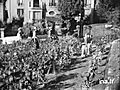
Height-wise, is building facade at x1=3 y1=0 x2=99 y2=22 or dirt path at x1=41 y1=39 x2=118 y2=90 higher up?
building facade at x1=3 y1=0 x2=99 y2=22

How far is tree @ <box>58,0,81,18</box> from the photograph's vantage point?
106 ft

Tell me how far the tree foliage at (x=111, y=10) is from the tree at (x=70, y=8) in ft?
9.53

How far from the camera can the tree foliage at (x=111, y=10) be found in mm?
32094

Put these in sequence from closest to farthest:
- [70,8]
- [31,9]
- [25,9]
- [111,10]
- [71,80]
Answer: [71,80], [70,8], [111,10], [31,9], [25,9]

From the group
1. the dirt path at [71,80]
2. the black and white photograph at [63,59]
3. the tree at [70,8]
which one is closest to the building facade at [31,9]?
the black and white photograph at [63,59]

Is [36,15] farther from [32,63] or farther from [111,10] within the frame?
[32,63]

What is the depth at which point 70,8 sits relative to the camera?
32.6 meters

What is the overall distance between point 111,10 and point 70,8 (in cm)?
488

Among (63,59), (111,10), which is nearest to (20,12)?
(111,10)

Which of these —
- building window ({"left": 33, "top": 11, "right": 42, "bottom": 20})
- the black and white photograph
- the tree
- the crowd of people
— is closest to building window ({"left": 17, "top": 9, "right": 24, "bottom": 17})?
building window ({"left": 33, "top": 11, "right": 42, "bottom": 20})

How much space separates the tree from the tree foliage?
2.90 metres

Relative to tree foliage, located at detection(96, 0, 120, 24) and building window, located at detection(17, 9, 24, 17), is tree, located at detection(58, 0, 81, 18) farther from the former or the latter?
building window, located at detection(17, 9, 24, 17)

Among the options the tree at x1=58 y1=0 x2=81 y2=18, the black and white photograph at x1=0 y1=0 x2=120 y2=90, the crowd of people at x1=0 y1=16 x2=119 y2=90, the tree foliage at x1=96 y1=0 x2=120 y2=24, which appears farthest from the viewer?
the tree at x1=58 y1=0 x2=81 y2=18

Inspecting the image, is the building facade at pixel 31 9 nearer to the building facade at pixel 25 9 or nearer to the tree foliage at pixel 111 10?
the building facade at pixel 25 9
